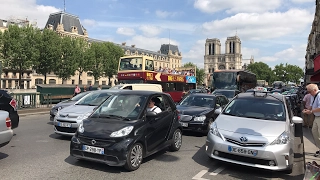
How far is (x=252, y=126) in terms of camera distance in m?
5.86

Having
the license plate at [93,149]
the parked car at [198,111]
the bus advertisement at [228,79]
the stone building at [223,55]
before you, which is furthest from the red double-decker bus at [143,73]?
the stone building at [223,55]

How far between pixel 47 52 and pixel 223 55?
146103 mm

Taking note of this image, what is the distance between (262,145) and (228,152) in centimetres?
67

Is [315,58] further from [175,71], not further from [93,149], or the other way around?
[93,149]

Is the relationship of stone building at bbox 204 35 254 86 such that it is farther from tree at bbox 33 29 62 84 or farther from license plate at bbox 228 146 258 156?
license plate at bbox 228 146 258 156

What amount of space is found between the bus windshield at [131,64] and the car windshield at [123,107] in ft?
47.6

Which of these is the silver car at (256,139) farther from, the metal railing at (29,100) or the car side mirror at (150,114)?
the metal railing at (29,100)

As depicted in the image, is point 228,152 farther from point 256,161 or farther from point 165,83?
point 165,83

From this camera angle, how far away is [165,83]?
80.6ft

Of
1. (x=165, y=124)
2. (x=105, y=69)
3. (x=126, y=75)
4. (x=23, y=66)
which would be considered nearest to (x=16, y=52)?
(x=23, y=66)

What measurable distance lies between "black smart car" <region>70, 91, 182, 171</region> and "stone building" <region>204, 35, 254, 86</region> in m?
169

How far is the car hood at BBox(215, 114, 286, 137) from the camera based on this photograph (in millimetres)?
5590

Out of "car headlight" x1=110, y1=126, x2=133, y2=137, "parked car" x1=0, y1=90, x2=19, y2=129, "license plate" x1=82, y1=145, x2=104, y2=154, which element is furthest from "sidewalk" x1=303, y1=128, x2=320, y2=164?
"parked car" x1=0, y1=90, x2=19, y2=129

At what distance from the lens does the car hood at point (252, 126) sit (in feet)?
18.3
